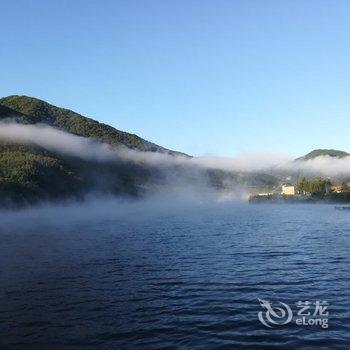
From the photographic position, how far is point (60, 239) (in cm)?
8238

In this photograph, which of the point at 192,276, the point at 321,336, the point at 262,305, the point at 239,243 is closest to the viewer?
the point at 321,336

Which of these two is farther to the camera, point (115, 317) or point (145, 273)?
point (145, 273)

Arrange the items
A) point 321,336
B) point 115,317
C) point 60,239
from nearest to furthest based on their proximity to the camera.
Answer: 1. point 321,336
2. point 115,317
3. point 60,239

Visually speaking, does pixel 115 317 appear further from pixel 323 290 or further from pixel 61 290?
pixel 323 290

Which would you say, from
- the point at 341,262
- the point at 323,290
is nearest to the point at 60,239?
the point at 341,262

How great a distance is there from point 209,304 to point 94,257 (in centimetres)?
2755

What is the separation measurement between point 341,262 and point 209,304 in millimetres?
24373

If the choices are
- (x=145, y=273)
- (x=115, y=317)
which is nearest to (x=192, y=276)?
(x=145, y=273)

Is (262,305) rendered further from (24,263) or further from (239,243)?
(239,243)

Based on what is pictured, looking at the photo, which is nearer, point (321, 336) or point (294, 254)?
point (321, 336)

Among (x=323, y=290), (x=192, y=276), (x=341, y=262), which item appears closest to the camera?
(x=323, y=290)

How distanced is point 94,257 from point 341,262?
30.3 m

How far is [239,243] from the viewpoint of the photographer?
7244cm

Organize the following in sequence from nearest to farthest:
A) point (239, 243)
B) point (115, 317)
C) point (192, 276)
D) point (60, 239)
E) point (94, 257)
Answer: point (115, 317)
point (192, 276)
point (94, 257)
point (239, 243)
point (60, 239)
